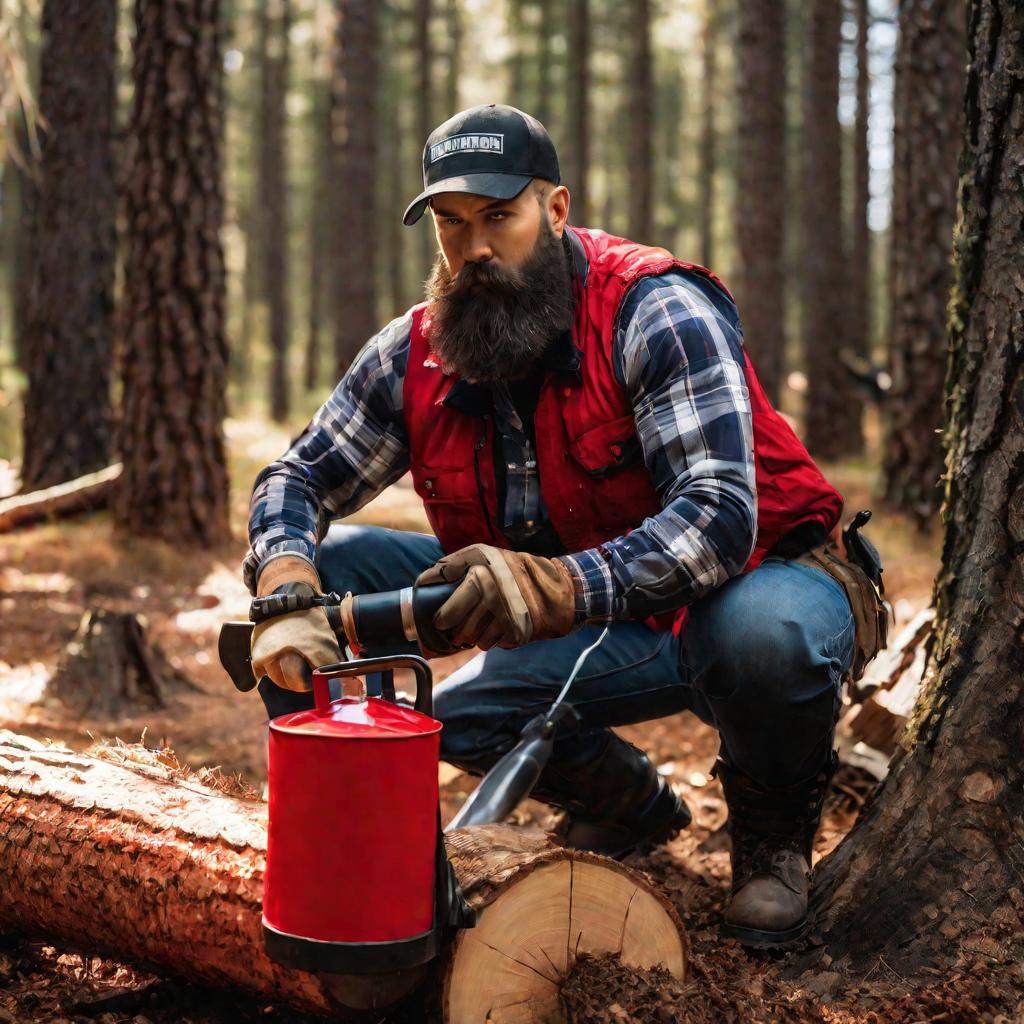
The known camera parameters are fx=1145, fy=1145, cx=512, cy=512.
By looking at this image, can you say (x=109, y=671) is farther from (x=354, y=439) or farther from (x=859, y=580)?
(x=859, y=580)

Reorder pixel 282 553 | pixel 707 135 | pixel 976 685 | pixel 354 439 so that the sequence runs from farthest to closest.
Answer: pixel 707 135, pixel 354 439, pixel 282 553, pixel 976 685

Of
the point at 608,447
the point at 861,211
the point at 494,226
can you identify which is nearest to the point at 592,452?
the point at 608,447

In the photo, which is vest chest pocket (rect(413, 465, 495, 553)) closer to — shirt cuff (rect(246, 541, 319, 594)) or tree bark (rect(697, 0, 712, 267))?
shirt cuff (rect(246, 541, 319, 594))

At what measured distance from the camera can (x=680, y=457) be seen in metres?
2.67

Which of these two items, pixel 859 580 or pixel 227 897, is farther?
pixel 859 580

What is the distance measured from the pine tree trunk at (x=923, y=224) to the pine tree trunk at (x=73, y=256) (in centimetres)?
625

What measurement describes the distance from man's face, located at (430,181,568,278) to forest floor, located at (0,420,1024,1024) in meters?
1.54

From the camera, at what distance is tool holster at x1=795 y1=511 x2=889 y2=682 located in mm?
2955

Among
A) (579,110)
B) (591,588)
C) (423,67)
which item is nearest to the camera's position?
(591,588)

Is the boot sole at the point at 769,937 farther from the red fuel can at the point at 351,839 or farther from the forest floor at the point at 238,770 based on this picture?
the red fuel can at the point at 351,839

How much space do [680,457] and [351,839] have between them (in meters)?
1.22

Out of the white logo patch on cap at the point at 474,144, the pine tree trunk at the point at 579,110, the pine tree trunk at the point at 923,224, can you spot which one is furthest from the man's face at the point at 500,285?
the pine tree trunk at the point at 579,110

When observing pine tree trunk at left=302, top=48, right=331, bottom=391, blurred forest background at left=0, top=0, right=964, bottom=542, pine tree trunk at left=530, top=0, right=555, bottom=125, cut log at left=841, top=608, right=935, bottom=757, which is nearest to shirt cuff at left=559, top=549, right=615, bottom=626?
cut log at left=841, top=608, right=935, bottom=757

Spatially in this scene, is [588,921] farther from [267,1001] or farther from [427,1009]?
[267,1001]
